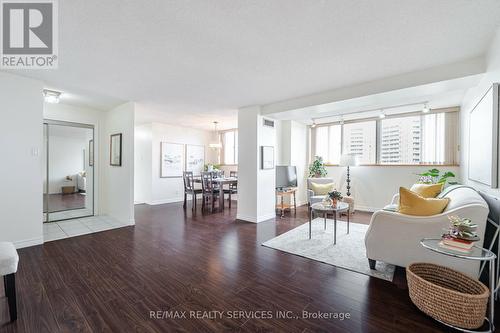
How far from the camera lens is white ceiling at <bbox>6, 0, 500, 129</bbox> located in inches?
68.3

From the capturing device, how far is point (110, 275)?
2.37 meters

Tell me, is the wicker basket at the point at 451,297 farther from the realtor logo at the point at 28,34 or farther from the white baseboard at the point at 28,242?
the white baseboard at the point at 28,242

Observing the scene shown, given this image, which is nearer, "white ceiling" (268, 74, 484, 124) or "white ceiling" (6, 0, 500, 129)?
"white ceiling" (6, 0, 500, 129)

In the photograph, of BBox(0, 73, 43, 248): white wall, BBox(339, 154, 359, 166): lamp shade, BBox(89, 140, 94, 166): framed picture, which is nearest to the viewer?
BBox(0, 73, 43, 248): white wall

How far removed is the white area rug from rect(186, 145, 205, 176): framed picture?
4.65 meters

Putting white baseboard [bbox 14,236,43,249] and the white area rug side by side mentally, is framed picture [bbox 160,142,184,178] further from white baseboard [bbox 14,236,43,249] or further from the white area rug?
the white area rug

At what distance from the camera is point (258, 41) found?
7.18ft

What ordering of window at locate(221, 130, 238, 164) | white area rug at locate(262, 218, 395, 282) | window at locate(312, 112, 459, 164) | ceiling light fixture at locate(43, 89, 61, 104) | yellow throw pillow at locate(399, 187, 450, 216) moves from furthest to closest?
window at locate(221, 130, 238, 164)
window at locate(312, 112, 459, 164)
ceiling light fixture at locate(43, 89, 61, 104)
white area rug at locate(262, 218, 395, 282)
yellow throw pillow at locate(399, 187, 450, 216)

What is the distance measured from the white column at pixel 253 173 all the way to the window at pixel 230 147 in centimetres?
278

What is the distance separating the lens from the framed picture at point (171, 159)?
671cm

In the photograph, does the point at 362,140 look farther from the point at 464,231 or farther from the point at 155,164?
the point at 155,164

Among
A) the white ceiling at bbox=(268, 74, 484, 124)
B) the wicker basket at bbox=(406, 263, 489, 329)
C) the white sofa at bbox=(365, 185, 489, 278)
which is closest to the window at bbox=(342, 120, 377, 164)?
the white ceiling at bbox=(268, 74, 484, 124)

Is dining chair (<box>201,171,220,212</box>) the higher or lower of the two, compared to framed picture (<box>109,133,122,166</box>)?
lower

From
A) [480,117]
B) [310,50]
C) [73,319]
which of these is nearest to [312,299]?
[73,319]
